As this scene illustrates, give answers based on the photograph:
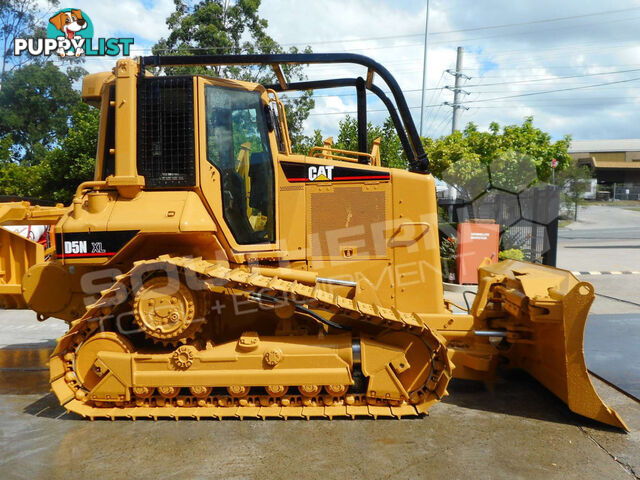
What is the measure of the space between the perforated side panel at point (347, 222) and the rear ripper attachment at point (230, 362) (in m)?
0.65

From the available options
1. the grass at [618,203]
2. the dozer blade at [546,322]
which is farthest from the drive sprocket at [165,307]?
the grass at [618,203]

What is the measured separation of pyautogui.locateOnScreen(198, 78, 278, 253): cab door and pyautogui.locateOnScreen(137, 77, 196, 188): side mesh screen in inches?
4.7

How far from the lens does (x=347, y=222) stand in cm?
506

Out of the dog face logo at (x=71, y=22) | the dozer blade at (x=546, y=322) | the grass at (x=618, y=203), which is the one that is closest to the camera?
the dozer blade at (x=546, y=322)

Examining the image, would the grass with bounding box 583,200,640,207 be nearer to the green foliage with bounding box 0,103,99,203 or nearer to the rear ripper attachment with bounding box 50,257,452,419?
the green foliage with bounding box 0,103,99,203

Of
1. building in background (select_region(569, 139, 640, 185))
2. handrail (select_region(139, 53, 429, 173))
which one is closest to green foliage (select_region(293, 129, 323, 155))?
handrail (select_region(139, 53, 429, 173))

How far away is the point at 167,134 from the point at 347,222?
1.88m

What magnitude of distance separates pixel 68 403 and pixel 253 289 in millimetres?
1909

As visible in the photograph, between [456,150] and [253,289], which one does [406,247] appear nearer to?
[253,289]

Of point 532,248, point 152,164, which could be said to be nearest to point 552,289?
point 152,164

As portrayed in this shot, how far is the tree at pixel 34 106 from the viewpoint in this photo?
34.6m

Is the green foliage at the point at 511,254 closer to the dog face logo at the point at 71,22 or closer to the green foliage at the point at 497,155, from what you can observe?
the green foliage at the point at 497,155

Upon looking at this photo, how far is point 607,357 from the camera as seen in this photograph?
6359mm

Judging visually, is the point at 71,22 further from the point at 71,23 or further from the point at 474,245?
the point at 474,245
